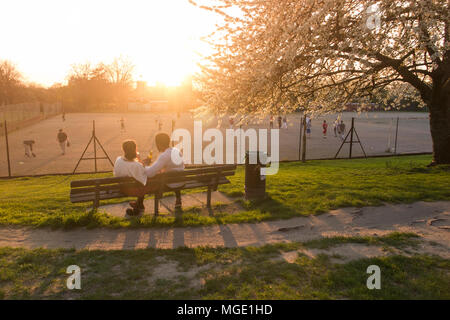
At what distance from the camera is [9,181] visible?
1228cm

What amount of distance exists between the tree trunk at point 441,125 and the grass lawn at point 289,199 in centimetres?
65

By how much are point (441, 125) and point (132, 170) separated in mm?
9212

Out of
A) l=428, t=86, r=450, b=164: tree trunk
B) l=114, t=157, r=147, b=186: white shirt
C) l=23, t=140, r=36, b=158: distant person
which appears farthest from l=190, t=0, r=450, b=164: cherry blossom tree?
l=23, t=140, r=36, b=158: distant person

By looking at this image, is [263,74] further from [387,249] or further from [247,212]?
[387,249]

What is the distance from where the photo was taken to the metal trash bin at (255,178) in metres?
6.97

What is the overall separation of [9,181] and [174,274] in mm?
11290

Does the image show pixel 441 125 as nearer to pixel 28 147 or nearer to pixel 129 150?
pixel 129 150

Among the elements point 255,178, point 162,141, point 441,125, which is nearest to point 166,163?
point 162,141

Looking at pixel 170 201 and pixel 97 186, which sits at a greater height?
pixel 97 186

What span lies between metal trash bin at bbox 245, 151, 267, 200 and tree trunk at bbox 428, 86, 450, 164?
627cm

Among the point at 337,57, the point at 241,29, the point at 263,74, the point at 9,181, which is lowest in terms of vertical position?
the point at 9,181

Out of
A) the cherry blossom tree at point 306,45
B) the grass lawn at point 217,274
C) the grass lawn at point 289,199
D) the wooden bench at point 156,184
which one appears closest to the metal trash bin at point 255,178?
the grass lawn at point 289,199

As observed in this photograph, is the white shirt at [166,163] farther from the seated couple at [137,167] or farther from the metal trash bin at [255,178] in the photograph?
the metal trash bin at [255,178]

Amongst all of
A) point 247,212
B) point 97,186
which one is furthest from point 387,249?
point 97,186
